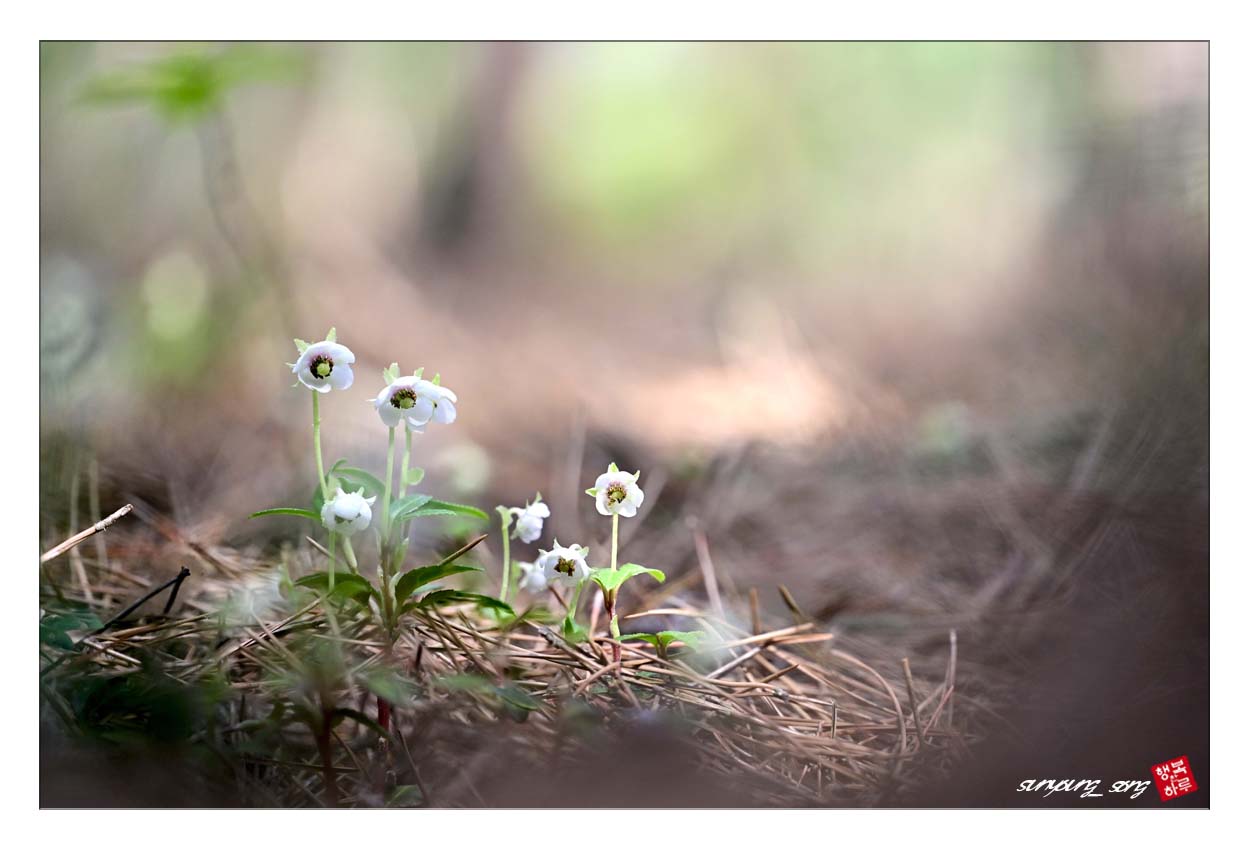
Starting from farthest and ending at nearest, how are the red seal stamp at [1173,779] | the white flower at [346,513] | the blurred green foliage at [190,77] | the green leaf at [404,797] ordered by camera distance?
the blurred green foliage at [190,77], the red seal stamp at [1173,779], the green leaf at [404,797], the white flower at [346,513]

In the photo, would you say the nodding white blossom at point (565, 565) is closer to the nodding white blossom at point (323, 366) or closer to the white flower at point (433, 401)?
the white flower at point (433, 401)

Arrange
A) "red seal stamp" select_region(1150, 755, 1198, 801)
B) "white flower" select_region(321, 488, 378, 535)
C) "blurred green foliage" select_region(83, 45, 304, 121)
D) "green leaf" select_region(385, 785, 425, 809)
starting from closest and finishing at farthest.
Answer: "white flower" select_region(321, 488, 378, 535) < "green leaf" select_region(385, 785, 425, 809) < "red seal stamp" select_region(1150, 755, 1198, 801) < "blurred green foliage" select_region(83, 45, 304, 121)

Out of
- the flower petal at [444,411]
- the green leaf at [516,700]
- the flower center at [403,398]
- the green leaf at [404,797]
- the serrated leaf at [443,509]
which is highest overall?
the flower center at [403,398]

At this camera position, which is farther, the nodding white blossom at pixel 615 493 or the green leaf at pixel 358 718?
the nodding white blossom at pixel 615 493

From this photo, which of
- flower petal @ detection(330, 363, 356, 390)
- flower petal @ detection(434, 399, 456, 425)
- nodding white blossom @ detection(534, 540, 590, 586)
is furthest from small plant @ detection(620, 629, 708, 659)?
flower petal @ detection(330, 363, 356, 390)

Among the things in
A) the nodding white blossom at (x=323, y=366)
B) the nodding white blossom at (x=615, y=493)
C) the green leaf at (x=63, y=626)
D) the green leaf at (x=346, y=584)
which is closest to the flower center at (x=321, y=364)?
the nodding white blossom at (x=323, y=366)

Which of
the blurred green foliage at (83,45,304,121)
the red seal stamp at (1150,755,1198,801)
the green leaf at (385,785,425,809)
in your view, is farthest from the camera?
the blurred green foliage at (83,45,304,121)

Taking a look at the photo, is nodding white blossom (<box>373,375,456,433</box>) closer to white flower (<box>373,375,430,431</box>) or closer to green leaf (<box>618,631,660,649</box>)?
white flower (<box>373,375,430,431</box>)
